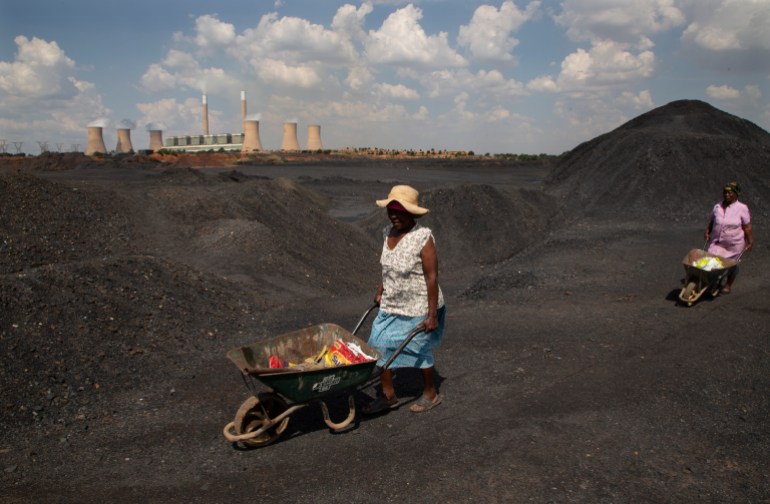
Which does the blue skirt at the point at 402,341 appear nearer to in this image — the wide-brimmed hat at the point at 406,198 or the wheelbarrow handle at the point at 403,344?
the wheelbarrow handle at the point at 403,344

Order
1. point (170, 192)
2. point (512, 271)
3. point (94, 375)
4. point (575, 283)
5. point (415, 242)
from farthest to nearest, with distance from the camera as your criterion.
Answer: point (170, 192) < point (512, 271) < point (575, 283) < point (94, 375) < point (415, 242)

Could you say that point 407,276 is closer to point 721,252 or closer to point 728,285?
point 721,252

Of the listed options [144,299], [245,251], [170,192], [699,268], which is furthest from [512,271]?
[170,192]

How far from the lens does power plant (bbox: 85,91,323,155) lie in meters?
51.7

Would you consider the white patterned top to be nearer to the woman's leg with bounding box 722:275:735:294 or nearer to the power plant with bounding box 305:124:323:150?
the woman's leg with bounding box 722:275:735:294

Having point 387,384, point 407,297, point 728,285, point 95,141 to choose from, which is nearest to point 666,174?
point 728,285

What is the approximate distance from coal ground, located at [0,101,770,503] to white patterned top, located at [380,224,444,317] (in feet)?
3.07

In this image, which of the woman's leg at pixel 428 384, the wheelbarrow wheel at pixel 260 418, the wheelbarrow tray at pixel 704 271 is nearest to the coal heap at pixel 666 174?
the wheelbarrow tray at pixel 704 271

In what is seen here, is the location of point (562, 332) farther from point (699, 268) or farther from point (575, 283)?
point (575, 283)

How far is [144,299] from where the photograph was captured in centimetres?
841

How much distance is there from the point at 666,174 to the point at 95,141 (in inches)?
1757

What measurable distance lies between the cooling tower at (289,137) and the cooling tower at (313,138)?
498 centimetres

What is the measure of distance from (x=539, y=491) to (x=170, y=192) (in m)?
15.0

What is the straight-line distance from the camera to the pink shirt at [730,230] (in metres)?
9.42
